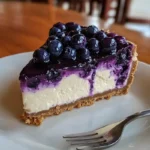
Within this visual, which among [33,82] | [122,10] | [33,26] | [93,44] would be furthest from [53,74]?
[122,10]

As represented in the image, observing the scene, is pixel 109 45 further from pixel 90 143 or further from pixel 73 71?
pixel 90 143

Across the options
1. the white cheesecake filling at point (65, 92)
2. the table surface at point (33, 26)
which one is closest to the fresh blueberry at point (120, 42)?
the white cheesecake filling at point (65, 92)

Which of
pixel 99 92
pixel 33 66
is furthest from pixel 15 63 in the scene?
pixel 99 92

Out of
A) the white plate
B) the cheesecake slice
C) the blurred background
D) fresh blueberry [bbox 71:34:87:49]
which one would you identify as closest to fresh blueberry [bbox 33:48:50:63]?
the cheesecake slice

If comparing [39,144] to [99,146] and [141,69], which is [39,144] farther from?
[141,69]

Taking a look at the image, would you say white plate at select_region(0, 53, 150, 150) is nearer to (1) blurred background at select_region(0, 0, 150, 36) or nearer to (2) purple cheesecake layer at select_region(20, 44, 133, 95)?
(2) purple cheesecake layer at select_region(20, 44, 133, 95)

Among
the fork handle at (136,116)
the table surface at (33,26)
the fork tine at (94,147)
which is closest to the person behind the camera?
the fork tine at (94,147)

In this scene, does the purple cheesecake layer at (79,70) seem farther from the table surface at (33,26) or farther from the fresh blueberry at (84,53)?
the table surface at (33,26)
